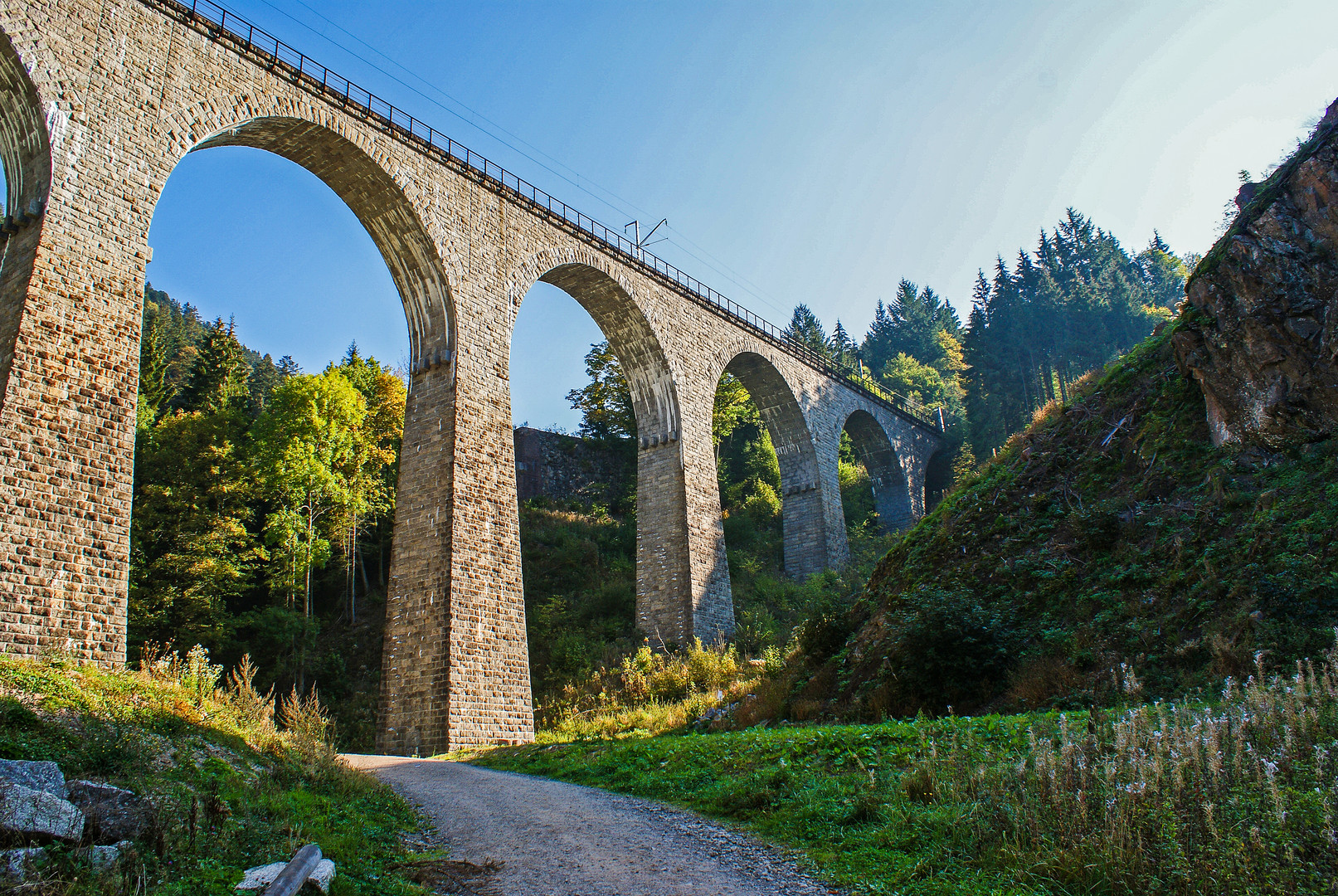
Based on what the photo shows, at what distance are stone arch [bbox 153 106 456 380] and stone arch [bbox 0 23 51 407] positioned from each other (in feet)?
13.0

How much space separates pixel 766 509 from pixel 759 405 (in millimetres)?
5196

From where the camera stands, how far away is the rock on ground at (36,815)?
3.77 meters

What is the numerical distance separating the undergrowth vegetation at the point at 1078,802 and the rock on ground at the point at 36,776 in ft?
13.9

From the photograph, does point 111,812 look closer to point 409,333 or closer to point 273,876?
point 273,876

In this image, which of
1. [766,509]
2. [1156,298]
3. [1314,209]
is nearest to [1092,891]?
[1314,209]

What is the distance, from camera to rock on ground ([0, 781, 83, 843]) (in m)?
3.77

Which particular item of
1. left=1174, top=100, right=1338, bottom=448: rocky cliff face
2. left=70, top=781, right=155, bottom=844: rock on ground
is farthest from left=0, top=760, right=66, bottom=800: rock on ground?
left=1174, top=100, right=1338, bottom=448: rocky cliff face

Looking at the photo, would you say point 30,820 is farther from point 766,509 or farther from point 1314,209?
point 766,509

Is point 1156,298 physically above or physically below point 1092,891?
above

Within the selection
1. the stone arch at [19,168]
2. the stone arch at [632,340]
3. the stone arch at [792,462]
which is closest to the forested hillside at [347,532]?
the stone arch at [792,462]

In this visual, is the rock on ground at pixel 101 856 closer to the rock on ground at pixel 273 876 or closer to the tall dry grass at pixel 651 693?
the rock on ground at pixel 273 876

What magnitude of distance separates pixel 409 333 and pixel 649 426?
8.22 m

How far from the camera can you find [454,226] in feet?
58.6

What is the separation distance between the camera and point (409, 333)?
57.8 ft
